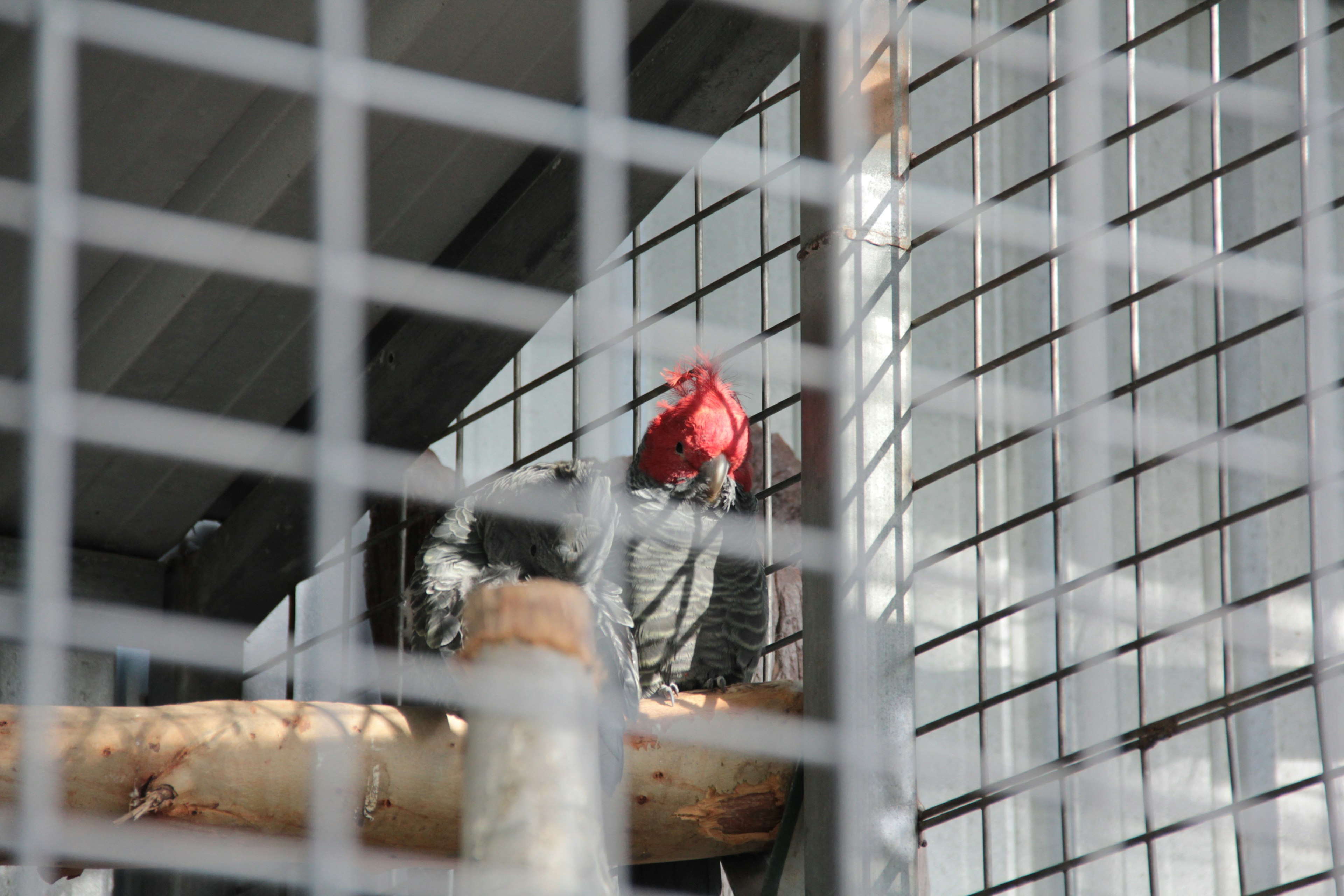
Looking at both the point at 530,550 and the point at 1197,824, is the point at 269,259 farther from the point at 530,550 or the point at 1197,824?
the point at 1197,824

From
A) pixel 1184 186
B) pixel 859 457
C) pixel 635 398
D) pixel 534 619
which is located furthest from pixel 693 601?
pixel 534 619

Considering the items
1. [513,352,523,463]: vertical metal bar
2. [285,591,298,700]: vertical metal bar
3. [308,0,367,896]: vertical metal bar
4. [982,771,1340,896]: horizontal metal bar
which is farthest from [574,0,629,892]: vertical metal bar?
[285,591,298,700]: vertical metal bar

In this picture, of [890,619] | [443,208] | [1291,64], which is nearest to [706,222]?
[443,208]

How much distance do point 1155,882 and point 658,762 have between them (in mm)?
486

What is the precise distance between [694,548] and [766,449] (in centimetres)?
17

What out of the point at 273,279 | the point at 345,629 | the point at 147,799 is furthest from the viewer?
the point at 345,629

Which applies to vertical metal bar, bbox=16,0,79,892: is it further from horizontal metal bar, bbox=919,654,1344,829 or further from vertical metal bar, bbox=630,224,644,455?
horizontal metal bar, bbox=919,654,1344,829

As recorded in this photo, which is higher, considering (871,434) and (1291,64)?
(1291,64)

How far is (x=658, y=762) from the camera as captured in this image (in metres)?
1.33

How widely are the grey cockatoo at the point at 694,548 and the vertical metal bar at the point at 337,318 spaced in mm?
360

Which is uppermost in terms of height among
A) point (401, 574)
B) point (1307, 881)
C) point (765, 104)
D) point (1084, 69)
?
point (765, 104)

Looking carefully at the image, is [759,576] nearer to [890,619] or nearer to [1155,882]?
[890,619]

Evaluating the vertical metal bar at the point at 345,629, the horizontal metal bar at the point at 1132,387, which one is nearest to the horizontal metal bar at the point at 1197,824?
the horizontal metal bar at the point at 1132,387

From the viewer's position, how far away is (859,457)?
1281 mm
